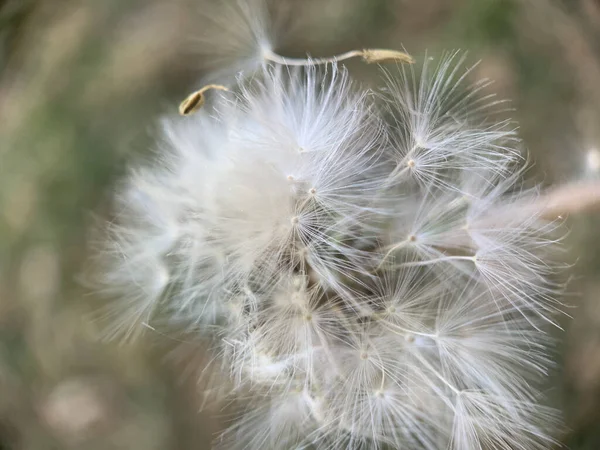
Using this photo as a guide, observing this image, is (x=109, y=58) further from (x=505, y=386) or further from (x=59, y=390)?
(x=505, y=386)

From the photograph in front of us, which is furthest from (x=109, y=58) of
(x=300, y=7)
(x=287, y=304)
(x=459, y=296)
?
(x=459, y=296)

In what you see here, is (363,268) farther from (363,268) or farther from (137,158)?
(137,158)
